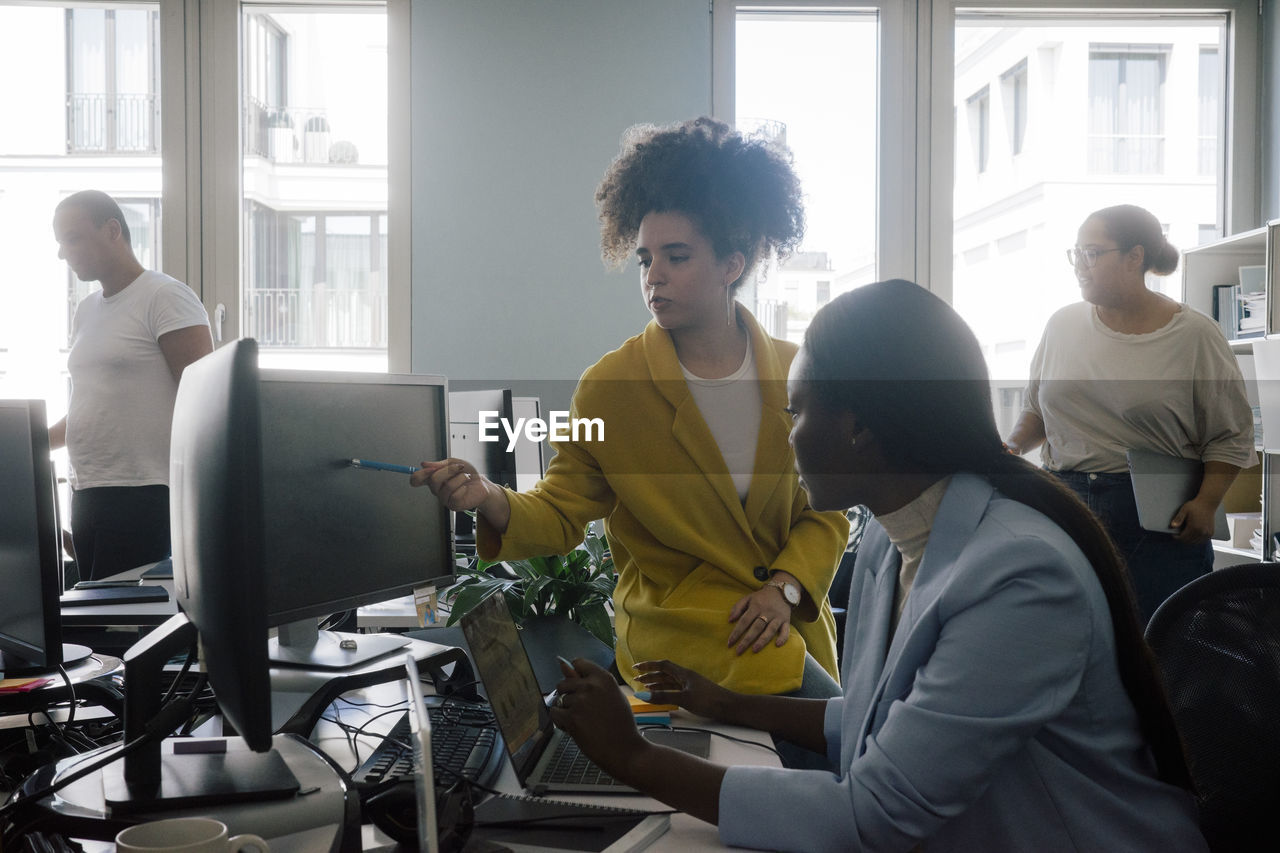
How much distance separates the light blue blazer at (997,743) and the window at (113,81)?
3.95 metres

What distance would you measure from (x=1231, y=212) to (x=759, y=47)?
6.79 feet

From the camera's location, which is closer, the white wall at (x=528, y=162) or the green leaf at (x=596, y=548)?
the green leaf at (x=596, y=548)

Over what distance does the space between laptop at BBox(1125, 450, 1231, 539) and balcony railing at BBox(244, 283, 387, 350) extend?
280 cm

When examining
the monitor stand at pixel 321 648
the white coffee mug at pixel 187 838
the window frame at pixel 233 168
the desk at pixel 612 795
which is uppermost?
the window frame at pixel 233 168

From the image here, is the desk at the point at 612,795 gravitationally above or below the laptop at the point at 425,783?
below

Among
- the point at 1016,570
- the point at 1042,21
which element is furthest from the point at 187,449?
the point at 1042,21

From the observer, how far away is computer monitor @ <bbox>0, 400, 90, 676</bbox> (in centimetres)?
109

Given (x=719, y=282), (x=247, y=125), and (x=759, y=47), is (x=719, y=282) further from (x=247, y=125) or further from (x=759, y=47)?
(x=247, y=125)

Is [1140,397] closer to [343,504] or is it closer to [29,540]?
[343,504]

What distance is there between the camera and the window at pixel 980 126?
4020 mm

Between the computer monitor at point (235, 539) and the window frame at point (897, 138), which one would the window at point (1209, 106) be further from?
the computer monitor at point (235, 539)

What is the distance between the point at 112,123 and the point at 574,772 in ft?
12.7

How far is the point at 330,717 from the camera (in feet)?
4.40

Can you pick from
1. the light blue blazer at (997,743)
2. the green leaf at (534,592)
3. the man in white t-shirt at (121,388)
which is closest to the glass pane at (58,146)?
the man in white t-shirt at (121,388)
